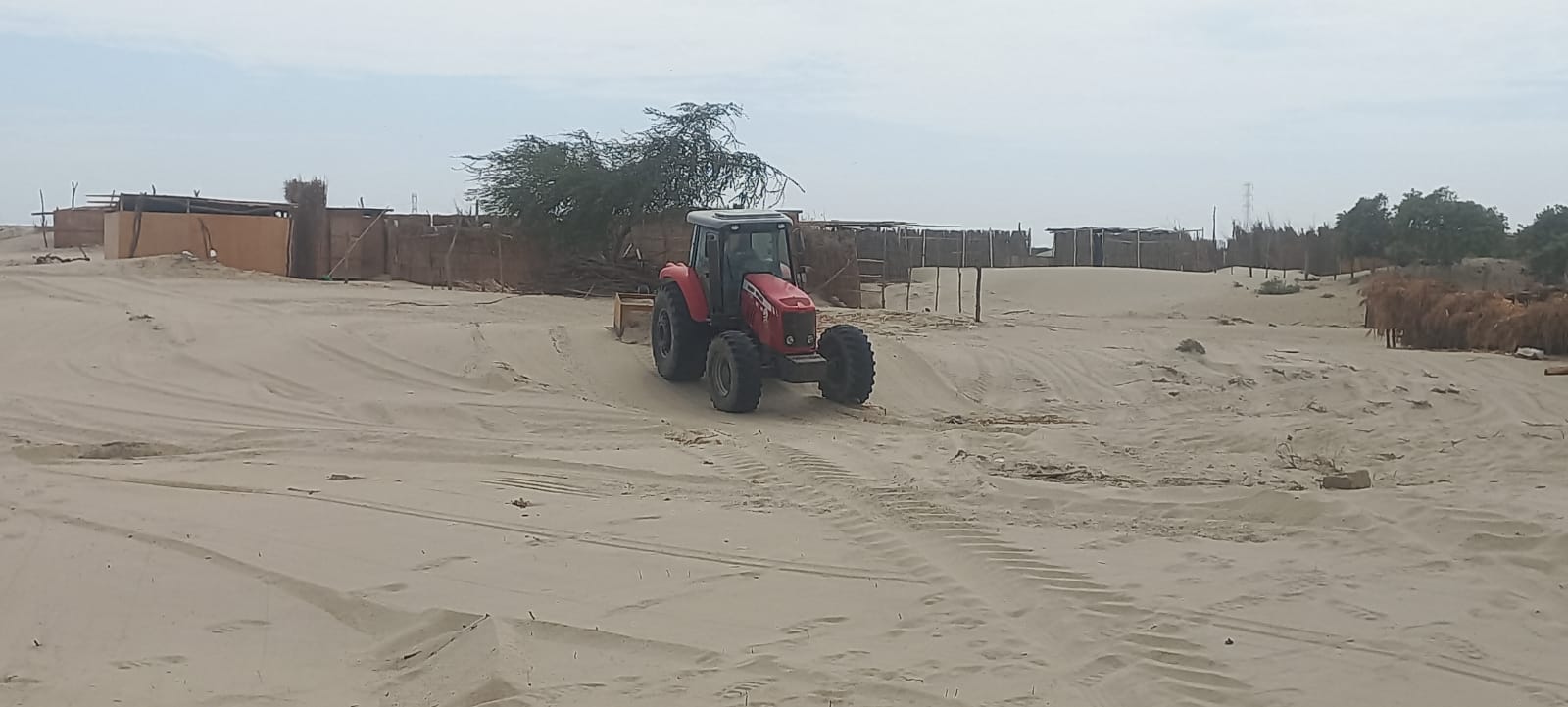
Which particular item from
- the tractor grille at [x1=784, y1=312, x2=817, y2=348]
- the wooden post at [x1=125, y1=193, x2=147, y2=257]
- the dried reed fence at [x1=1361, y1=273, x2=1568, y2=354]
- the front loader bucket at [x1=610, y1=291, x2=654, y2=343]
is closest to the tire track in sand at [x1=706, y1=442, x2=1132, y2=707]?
the tractor grille at [x1=784, y1=312, x2=817, y2=348]

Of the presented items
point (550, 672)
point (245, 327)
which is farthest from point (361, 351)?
point (550, 672)

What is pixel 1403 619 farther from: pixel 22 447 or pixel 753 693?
pixel 22 447

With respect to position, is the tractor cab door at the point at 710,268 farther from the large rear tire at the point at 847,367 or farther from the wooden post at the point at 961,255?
the wooden post at the point at 961,255

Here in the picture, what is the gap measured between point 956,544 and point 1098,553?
2.24ft

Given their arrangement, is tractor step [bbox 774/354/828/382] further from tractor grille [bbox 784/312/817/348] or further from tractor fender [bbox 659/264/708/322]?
tractor fender [bbox 659/264/708/322]

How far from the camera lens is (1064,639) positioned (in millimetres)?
5121

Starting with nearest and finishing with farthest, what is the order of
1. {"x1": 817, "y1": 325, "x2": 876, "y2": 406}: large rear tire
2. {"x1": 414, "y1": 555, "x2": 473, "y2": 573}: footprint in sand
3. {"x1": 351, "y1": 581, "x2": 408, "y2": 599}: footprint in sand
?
{"x1": 351, "y1": 581, "x2": 408, "y2": 599}: footprint in sand < {"x1": 414, "y1": 555, "x2": 473, "y2": 573}: footprint in sand < {"x1": 817, "y1": 325, "x2": 876, "y2": 406}: large rear tire

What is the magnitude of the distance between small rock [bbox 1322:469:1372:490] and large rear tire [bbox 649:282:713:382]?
21.3 ft

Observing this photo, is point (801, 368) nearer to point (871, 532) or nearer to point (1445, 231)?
point (871, 532)

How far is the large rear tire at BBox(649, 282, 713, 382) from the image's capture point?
1299 centimetres

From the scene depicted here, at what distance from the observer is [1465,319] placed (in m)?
16.4

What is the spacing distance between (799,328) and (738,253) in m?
1.15

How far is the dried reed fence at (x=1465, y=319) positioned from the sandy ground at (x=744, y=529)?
5.01 feet

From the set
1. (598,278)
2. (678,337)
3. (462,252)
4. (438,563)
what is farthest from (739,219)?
(462,252)
